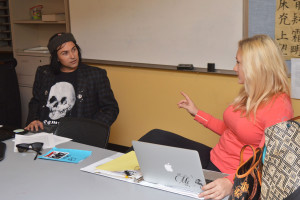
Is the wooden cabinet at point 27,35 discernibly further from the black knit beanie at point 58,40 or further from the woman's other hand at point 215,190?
the woman's other hand at point 215,190

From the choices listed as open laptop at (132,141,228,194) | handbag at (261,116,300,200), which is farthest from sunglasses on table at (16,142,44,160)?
handbag at (261,116,300,200)

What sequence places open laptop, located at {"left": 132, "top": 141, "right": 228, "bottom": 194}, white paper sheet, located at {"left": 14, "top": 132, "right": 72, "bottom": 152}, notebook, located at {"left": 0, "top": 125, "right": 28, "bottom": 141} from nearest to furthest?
open laptop, located at {"left": 132, "top": 141, "right": 228, "bottom": 194}, white paper sheet, located at {"left": 14, "top": 132, "right": 72, "bottom": 152}, notebook, located at {"left": 0, "top": 125, "right": 28, "bottom": 141}

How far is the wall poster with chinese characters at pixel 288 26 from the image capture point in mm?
2734

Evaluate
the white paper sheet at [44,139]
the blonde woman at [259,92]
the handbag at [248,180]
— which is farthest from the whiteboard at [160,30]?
the handbag at [248,180]

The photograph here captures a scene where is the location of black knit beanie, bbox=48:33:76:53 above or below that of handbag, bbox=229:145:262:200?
above

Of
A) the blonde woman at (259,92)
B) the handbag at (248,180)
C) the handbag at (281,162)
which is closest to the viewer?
the handbag at (281,162)

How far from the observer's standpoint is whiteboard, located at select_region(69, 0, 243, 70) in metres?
3.13

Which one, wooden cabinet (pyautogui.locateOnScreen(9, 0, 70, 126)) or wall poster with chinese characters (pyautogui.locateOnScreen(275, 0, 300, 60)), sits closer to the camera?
wall poster with chinese characters (pyautogui.locateOnScreen(275, 0, 300, 60))

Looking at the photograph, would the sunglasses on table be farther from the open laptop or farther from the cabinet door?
the cabinet door

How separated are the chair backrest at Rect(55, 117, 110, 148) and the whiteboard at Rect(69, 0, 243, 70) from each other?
1265 mm

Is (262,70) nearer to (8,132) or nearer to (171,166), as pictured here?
(171,166)

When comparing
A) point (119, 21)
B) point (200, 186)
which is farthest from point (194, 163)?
point (119, 21)

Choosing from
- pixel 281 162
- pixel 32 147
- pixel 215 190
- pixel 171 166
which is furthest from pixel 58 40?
pixel 281 162

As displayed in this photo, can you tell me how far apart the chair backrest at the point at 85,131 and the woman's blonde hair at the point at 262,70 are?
849 mm
